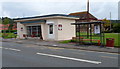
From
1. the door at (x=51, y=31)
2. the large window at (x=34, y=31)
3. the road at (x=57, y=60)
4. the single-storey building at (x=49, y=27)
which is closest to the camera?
the road at (x=57, y=60)

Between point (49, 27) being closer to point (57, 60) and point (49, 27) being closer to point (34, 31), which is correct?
point (34, 31)

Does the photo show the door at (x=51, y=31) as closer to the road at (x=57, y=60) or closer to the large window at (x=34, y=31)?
the large window at (x=34, y=31)

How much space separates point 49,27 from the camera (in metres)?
23.0

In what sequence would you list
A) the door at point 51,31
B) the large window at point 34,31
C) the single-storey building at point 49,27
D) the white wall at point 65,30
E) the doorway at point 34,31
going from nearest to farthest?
1. the single-storey building at point 49,27
2. the white wall at point 65,30
3. the door at point 51,31
4. the doorway at point 34,31
5. the large window at point 34,31

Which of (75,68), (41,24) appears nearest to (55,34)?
(41,24)

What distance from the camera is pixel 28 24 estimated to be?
83.8 ft

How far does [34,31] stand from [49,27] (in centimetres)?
367

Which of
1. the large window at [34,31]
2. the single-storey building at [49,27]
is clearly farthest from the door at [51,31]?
the large window at [34,31]

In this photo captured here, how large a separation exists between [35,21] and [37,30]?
181cm

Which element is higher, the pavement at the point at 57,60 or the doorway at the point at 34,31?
the doorway at the point at 34,31

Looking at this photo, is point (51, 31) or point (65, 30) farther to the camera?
point (65, 30)

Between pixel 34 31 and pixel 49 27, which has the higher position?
pixel 49 27

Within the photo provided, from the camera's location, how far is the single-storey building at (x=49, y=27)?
2194cm

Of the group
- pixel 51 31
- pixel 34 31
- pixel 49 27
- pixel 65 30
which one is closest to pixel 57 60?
pixel 51 31
